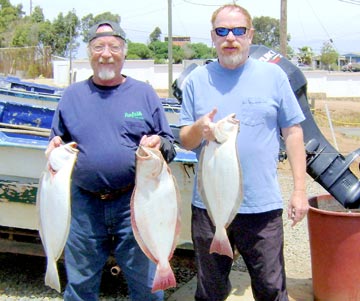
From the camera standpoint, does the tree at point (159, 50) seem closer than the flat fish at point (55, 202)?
No

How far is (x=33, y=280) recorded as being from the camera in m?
5.46

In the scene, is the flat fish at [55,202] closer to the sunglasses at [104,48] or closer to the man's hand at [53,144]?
the man's hand at [53,144]

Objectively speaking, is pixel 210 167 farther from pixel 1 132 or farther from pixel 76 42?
pixel 76 42

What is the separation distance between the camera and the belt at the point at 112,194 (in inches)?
129

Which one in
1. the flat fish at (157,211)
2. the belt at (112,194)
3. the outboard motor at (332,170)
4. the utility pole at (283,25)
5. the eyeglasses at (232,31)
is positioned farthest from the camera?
the utility pole at (283,25)

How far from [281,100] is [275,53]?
1.79 m

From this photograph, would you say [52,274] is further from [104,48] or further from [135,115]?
[104,48]

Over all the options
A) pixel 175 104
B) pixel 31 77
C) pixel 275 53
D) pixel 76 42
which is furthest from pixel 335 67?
pixel 275 53

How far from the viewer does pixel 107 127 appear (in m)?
3.21

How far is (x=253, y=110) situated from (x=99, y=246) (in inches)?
44.8

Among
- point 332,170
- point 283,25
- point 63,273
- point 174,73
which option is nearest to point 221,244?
point 332,170

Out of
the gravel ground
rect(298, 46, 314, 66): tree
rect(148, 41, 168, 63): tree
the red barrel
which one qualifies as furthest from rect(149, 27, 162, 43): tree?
the red barrel

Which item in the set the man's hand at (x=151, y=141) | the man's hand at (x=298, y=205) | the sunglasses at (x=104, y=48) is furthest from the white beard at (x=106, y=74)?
the man's hand at (x=298, y=205)

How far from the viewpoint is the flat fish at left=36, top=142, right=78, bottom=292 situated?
2822 mm
